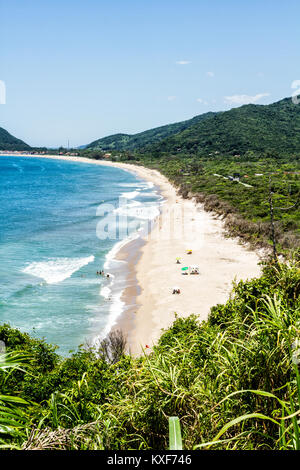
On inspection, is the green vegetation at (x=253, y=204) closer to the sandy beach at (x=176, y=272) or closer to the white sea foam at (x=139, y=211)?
the sandy beach at (x=176, y=272)

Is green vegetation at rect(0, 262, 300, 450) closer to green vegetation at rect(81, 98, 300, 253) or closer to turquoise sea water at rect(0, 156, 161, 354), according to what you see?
turquoise sea water at rect(0, 156, 161, 354)

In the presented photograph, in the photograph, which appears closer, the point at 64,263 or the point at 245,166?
the point at 64,263

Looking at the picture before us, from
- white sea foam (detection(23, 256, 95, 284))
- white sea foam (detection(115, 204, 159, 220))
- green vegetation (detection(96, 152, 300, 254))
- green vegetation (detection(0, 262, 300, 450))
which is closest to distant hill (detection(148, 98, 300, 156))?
green vegetation (detection(96, 152, 300, 254))

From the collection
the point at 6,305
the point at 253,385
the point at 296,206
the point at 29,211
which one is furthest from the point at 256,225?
the point at 29,211

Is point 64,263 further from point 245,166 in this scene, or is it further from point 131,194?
point 245,166

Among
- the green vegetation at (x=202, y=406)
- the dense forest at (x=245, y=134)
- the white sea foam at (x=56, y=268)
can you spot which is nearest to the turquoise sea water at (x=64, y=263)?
the white sea foam at (x=56, y=268)

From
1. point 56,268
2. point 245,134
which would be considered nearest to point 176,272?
point 56,268

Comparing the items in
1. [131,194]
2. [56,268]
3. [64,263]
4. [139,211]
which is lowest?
[56,268]
